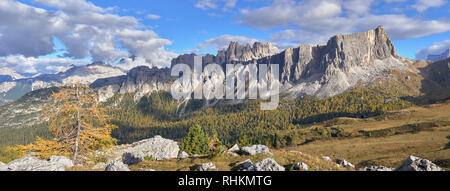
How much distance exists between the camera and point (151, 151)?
66500mm

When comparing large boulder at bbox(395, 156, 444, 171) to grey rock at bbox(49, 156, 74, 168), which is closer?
large boulder at bbox(395, 156, 444, 171)

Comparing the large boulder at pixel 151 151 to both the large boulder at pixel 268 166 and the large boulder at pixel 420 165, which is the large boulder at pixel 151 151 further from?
the large boulder at pixel 420 165

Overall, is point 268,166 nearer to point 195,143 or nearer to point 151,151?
point 151,151

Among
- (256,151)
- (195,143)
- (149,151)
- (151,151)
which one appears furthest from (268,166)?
(195,143)

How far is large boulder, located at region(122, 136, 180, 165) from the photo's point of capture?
60675 mm

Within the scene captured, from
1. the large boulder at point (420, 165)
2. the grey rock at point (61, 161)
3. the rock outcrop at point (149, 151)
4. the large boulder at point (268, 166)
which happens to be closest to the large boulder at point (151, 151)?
the rock outcrop at point (149, 151)

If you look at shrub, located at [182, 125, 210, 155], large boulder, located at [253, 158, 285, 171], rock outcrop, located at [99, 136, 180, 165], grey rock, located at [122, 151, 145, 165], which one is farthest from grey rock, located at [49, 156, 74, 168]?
shrub, located at [182, 125, 210, 155]

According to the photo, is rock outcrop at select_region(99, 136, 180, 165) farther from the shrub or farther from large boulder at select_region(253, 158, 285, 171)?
large boulder at select_region(253, 158, 285, 171)

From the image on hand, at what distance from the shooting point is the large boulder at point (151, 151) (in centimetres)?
6067

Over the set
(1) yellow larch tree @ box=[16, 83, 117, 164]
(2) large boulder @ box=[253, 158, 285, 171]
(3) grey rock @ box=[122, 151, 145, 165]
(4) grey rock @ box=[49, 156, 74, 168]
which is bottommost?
(3) grey rock @ box=[122, 151, 145, 165]
